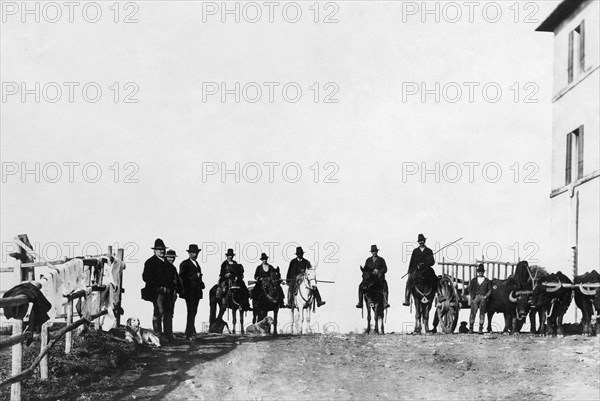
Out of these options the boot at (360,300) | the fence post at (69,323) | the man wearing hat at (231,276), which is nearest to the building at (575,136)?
the boot at (360,300)

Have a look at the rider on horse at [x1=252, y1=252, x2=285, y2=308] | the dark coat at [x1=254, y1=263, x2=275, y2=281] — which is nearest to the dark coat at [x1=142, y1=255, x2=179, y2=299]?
the rider on horse at [x1=252, y1=252, x2=285, y2=308]

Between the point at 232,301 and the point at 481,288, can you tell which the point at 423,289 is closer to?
the point at 481,288

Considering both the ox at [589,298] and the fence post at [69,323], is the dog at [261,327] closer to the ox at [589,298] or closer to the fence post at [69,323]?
the ox at [589,298]

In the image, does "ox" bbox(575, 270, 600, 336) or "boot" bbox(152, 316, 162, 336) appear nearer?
"boot" bbox(152, 316, 162, 336)

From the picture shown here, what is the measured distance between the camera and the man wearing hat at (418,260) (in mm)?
25203

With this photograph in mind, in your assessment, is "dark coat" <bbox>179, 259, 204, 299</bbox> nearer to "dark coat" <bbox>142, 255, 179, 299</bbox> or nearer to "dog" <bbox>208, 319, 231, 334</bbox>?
"dark coat" <bbox>142, 255, 179, 299</bbox>

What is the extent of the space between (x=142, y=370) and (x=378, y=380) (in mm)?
4013

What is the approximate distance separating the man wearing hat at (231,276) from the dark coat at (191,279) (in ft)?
9.73

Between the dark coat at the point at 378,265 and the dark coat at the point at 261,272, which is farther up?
the dark coat at the point at 378,265

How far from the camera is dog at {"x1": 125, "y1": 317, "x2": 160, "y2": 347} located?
20000mm

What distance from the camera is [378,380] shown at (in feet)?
56.4

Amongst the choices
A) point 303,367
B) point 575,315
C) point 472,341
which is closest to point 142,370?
point 303,367

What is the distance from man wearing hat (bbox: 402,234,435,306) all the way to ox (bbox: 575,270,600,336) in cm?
358

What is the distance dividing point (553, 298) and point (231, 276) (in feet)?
25.6
